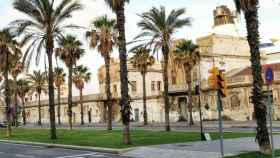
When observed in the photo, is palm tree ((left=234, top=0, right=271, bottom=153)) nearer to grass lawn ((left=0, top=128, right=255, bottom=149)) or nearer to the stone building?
grass lawn ((left=0, top=128, right=255, bottom=149))

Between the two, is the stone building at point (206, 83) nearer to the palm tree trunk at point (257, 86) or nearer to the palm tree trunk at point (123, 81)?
the palm tree trunk at point (123, 81)

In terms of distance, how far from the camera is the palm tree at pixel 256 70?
1709 cm

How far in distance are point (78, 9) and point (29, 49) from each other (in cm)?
481

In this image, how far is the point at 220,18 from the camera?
8550cm

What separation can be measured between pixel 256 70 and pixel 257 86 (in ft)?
2.00

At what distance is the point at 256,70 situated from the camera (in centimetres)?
1736

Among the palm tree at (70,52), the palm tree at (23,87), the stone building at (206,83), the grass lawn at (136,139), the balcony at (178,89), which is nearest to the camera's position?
the grass lawn at (136,139)

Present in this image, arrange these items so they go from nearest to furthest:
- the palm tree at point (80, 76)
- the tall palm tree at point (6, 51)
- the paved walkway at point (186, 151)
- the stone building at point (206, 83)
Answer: the paved walkway at point (186, 151), the tall palm tree at point (6, 51), the stone building at point (206, 83), the palm tree at point (80, 76)

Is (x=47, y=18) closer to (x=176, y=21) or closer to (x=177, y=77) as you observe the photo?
(x=176, y=21)

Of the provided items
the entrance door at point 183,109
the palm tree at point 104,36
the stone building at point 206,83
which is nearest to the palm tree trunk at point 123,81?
→ the stone building at point 206,83

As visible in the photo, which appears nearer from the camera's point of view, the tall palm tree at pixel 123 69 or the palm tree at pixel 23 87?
the tall palm tree at pixel 123 69

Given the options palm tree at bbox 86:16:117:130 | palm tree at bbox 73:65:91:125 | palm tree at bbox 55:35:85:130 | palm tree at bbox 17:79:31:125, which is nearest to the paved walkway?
palm tree at bbox 86:16:117:130

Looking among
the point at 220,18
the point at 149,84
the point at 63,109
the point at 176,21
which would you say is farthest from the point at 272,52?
the point at 63,109

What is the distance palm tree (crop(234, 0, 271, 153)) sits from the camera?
56.1 feet
